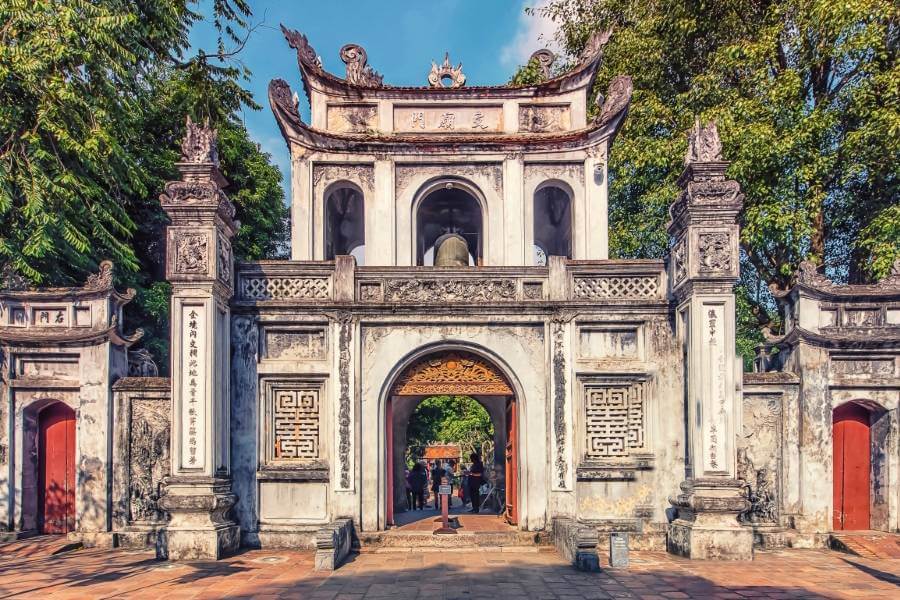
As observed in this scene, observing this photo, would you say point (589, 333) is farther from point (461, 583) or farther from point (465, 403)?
point (465, 403)

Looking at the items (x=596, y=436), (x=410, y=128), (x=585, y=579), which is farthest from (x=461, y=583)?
(x=410, y=128)

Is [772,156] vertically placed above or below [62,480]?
above

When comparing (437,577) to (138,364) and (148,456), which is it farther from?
(138,364)

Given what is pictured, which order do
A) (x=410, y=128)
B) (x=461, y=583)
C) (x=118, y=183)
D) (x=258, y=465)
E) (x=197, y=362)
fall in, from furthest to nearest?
(x=410, y=128)
(x=118, y=183)
(x=258, y=465)
(x=197, y=362)
(x=461, y=583)

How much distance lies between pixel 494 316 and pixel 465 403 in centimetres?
1873

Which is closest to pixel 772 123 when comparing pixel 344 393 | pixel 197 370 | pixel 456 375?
pixel 456 375

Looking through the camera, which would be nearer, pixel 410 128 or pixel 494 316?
pixel 494 316

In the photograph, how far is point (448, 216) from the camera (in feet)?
51.0

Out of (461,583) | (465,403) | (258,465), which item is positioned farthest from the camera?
(465,403)

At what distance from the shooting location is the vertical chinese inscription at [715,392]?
9.47 meters

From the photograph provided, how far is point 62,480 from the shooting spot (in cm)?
1062

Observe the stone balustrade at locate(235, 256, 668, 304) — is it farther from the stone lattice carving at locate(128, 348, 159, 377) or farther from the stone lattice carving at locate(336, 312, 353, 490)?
the stone lattice carving at locate(128, 348, 159, 377)

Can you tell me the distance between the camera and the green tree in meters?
13.8

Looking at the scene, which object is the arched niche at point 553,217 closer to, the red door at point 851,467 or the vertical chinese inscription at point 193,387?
the red door at point 851,467
